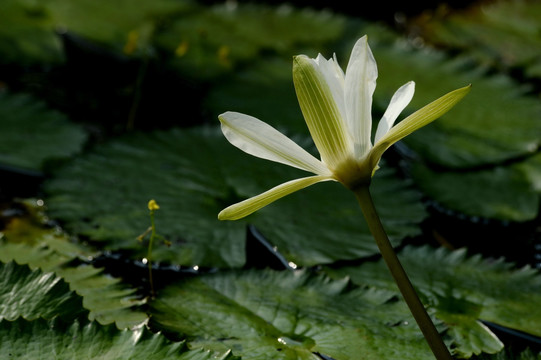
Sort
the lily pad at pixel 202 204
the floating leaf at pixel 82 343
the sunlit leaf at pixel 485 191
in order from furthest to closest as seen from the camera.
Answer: the sunlit leaf at pixel 485 191 → the lily pad at pixel 202 204 → the floating leaf at pixel 82 343

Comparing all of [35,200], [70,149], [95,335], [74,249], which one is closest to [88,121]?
[70,149]

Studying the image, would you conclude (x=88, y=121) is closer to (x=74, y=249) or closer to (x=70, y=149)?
(x=70, y=149)

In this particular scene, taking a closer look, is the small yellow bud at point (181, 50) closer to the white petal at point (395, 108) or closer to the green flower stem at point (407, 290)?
the white petal at point (395, 108)

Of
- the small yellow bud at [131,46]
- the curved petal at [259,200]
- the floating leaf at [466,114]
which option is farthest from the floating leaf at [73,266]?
the floating leaf at [466,114]

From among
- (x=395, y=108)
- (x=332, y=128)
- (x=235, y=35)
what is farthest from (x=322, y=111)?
(x=235, y=35)

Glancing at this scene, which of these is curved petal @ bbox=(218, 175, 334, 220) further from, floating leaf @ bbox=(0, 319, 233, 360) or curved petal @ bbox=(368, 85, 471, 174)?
floating leaf @ bbox=(0, 319, 233, 360)

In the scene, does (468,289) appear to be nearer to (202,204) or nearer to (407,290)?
(407,290)
